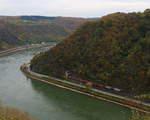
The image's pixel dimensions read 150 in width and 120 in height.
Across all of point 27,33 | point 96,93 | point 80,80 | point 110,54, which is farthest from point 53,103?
point 27,33

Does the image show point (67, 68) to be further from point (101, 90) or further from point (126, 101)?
point (126, 101)

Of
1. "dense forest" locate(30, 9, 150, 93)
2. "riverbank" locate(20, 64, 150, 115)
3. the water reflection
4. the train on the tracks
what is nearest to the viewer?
the water reflection

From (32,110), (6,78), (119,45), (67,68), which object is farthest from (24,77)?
(119,45)

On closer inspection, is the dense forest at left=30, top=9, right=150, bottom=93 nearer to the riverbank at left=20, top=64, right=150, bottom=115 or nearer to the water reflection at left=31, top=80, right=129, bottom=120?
the riverbank at left=20, top=64, right=150, bottom=115

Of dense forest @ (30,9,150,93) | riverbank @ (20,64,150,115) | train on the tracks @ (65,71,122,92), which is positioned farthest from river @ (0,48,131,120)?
dense forest @ (30,9,150,93)

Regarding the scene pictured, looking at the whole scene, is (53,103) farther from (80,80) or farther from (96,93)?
(80,80)

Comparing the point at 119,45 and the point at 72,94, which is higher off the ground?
the point at 119,45

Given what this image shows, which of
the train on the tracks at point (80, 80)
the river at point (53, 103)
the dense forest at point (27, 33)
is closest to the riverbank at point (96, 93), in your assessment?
the river at point (53, 103)
